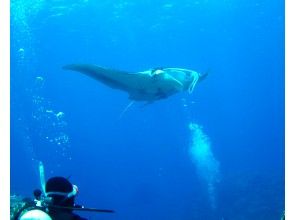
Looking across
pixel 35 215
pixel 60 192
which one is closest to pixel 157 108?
pixel 60 192

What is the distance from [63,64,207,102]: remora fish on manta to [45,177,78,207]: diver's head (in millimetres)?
2529

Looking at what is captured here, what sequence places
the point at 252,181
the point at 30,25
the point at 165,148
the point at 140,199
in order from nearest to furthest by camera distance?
1. the point at 252,181
2. the point at 30,25
3. the point at 140,199
4. the point at 165,148

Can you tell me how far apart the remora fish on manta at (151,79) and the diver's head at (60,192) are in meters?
2.53

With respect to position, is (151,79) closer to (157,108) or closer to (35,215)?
(35,215)

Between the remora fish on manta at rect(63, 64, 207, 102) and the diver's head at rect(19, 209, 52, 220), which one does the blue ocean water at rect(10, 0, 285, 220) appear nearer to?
the remora fish on manta at rect(63, 64, 207, 102)

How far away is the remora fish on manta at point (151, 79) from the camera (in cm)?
500

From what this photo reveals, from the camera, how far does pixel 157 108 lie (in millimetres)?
49156

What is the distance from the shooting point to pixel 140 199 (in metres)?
31.9

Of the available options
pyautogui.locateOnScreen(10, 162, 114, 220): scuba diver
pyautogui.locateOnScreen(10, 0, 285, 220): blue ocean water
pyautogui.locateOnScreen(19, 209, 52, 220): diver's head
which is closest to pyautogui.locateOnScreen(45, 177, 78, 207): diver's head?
pyautogui.locateOnScreen(10, 162, 114, 220): scuba diver

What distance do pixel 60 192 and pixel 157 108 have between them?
46.7 meters

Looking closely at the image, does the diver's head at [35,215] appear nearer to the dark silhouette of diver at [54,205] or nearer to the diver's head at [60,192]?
the dark silhouette of diver at [54,205]
